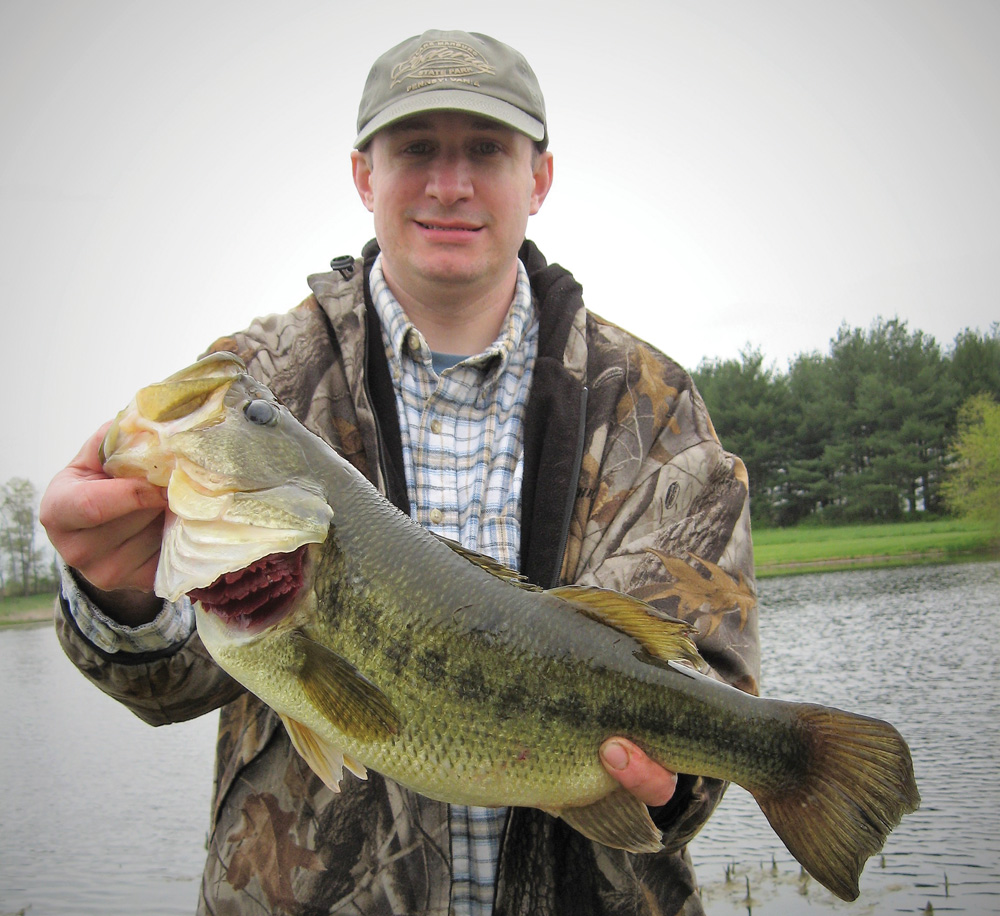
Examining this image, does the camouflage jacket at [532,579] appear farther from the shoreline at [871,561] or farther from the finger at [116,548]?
the shoreline at [871,561]

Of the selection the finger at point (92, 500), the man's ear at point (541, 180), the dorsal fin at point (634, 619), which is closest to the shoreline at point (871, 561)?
the man's ear at point (541, 180)

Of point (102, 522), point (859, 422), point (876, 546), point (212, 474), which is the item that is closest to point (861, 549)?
point (876, 546)

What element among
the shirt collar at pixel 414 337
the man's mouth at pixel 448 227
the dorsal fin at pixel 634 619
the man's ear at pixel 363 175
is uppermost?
the man's ear at pixel 363 175

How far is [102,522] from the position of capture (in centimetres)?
211

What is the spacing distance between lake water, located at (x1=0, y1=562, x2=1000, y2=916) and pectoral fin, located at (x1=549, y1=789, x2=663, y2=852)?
6252 millimetres

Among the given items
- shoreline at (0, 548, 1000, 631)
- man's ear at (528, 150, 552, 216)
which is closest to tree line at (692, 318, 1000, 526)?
shoreline at (0, 548, 1000, 631)

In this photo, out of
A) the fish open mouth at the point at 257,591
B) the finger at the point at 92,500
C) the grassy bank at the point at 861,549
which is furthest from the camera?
the grassy bank at the point at 861,549

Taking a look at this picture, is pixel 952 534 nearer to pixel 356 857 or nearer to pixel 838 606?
pixel 838 606

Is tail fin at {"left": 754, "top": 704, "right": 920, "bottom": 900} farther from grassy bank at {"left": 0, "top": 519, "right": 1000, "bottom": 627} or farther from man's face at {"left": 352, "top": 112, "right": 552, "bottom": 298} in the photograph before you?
grassy bank at {"left": 0, "top": 519, "right": 1000, "bottom": 627}

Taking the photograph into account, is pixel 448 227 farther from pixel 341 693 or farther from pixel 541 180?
pixel 341 693

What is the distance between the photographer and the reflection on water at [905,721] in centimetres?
804

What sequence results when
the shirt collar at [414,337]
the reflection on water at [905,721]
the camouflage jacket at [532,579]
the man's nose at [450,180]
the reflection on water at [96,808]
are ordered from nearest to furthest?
the camouflage jacket at [532,579]
the man's nose at [450,180]
the shirt collar at [414,337]
the reflection on water at [905,721]
the reflection on water at [96,808]

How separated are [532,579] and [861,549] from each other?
41509 millimetres

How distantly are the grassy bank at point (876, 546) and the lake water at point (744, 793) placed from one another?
44.5ft
